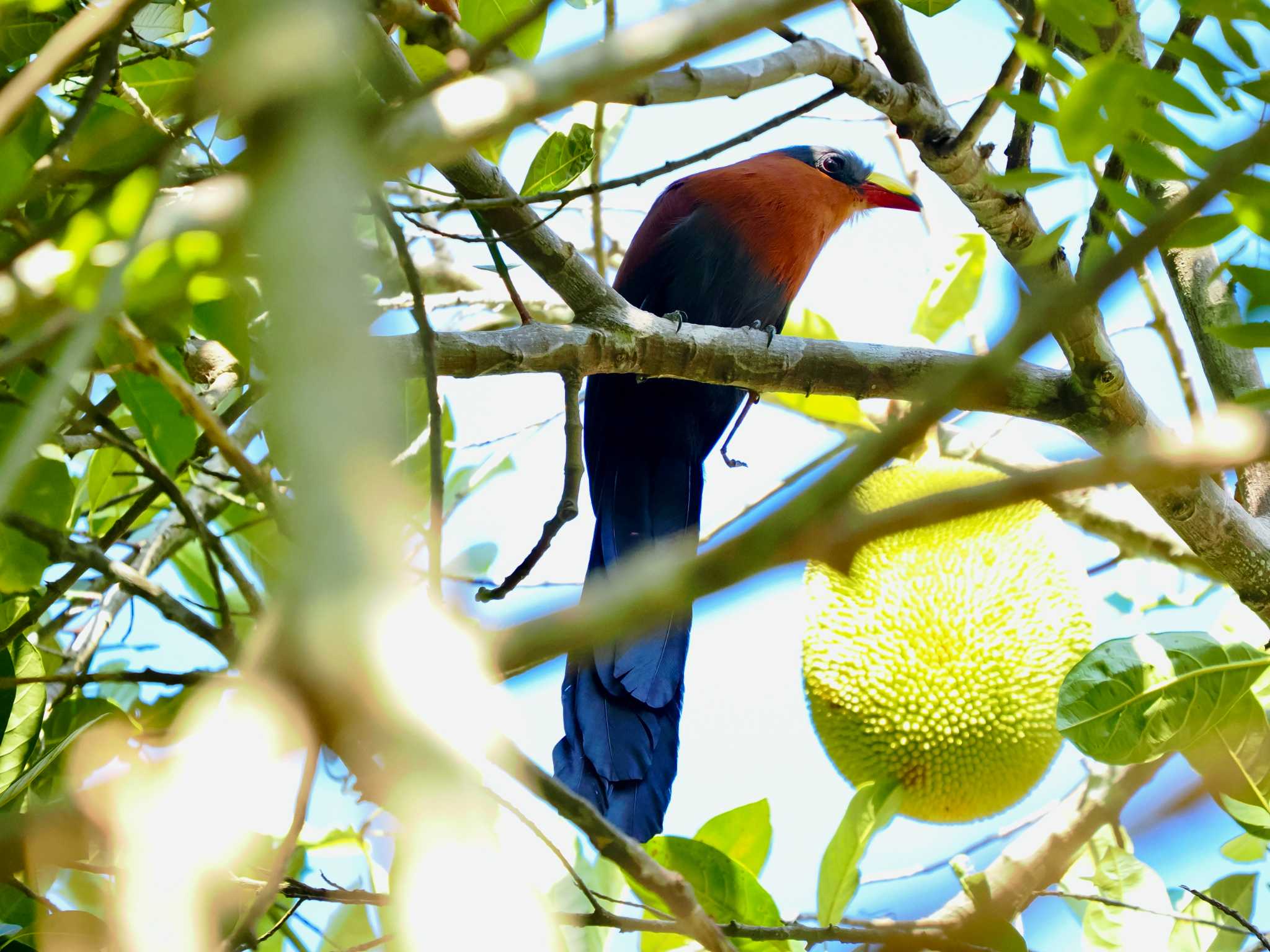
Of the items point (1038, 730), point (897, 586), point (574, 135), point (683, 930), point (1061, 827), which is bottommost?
point (683, 930)

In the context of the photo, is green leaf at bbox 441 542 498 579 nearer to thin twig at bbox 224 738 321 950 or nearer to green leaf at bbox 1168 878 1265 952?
green leaf at bbox 1168 878 1265 952

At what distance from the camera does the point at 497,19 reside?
2.12 m

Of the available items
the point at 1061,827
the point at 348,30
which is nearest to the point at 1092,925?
the point at 1061,827

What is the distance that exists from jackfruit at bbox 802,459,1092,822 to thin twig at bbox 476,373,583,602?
2.11ft

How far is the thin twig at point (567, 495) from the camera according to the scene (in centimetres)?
223

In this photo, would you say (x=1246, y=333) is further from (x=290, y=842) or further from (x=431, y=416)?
(x=290, y=842)

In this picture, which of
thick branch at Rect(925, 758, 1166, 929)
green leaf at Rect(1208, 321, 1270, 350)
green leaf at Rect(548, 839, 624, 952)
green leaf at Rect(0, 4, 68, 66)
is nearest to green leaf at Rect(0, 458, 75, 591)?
green leaf at Rect(0, 4, 68, 66)

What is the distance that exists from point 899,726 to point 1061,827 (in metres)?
0.45

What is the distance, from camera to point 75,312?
2.94 ft

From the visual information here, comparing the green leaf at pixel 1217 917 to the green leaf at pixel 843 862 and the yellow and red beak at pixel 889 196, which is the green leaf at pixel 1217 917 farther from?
the yellow and red beak at pixel 889 196

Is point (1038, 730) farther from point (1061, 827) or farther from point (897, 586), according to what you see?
point (897, 586)

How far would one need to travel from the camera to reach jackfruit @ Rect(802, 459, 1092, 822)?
2.52 metres

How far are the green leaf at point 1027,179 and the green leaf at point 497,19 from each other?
3.67ft

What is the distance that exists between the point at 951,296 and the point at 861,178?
3.94 ft
